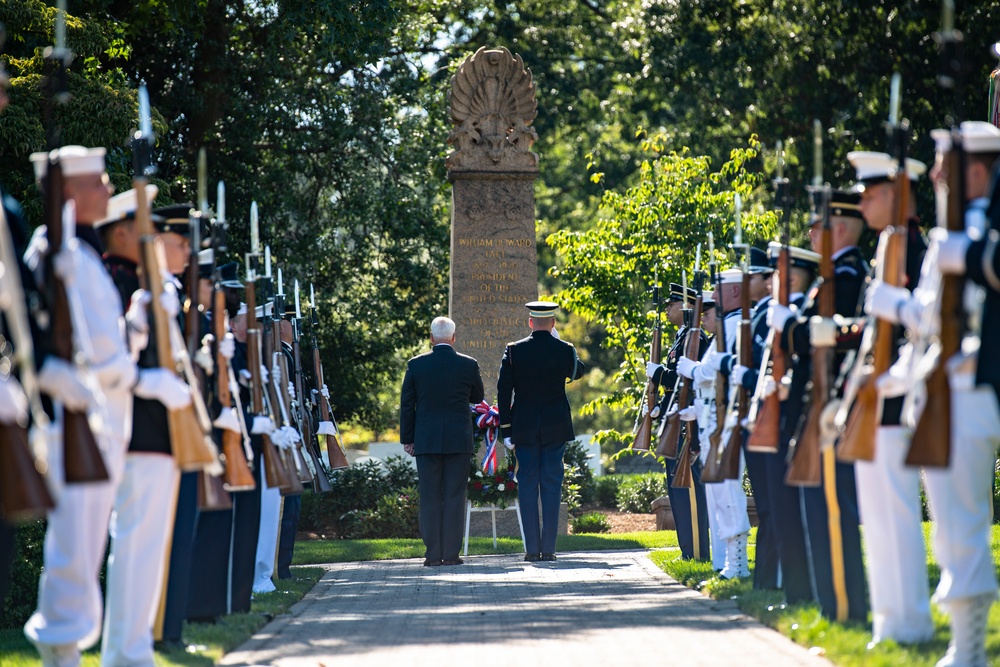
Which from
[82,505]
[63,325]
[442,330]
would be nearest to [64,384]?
[63,325]

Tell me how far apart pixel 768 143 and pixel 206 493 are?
23.4 meters

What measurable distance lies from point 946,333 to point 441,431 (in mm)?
8776

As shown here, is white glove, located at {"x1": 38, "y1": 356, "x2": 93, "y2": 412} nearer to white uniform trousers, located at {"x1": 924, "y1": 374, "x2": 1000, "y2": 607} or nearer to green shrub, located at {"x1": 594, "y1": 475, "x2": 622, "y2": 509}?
white uniform trousers, located at {"x1": 924, "y1": 374, "x2": 1000, "y2": 607}

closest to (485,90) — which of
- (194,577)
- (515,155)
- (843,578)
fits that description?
(515,155)

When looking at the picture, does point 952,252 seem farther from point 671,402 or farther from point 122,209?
point 671,402

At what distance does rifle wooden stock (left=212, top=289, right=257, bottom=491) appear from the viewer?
8484 mm

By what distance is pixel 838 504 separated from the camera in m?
7.84

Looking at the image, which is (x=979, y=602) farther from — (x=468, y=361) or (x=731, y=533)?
(x=468, y=361)

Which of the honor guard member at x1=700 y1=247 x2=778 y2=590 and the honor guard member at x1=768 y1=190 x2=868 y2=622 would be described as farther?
the honor guard member at x1=700 y1=247 x2=778 y2=590

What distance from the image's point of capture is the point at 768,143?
2970cm

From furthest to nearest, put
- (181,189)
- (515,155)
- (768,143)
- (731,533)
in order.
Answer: (768,143)
(181,189)
(515,155)
(731,533)

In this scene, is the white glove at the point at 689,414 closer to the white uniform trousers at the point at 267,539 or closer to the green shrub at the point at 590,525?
the white uniform trousers at the point at 267,539

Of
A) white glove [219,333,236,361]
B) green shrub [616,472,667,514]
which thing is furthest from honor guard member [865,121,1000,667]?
→ green shrub [616,472,667,514]

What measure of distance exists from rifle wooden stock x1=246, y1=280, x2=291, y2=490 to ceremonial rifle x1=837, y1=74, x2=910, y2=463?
4356 millimetres
